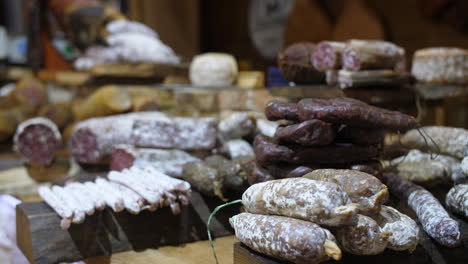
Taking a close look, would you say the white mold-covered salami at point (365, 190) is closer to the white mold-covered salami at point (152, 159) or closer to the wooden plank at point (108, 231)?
the wooden plank at point (108, 231)

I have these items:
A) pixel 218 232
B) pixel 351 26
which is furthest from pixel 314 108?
pixel 351 26

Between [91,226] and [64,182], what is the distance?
2.03ft

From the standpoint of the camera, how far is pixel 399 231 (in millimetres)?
1654

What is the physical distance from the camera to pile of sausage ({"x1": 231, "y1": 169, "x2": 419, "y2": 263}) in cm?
149

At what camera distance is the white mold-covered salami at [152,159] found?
2.70m

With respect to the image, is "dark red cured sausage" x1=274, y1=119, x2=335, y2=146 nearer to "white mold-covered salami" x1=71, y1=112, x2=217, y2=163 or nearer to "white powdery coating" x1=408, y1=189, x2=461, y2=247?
"white powdery coating" x1=408, y1=189, x2=461, y2=247

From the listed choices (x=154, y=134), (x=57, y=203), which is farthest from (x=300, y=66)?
(x=57, y=203)

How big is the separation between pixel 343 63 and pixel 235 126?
0.75 meters

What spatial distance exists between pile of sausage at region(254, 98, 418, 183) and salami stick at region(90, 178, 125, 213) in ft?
2.08

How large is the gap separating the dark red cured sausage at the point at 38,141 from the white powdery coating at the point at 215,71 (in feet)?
3.74

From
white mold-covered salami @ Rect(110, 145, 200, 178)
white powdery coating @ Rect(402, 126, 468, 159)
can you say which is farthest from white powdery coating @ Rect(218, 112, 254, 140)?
white powdery coating @ Rect(402, 126, 468, 159)

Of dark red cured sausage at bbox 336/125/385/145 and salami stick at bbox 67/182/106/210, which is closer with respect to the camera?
dark red cured sausage at bbox 336/125/385/145

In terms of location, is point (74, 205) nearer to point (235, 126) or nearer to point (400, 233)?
point (235, 126)

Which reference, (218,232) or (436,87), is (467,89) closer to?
(436,87)
